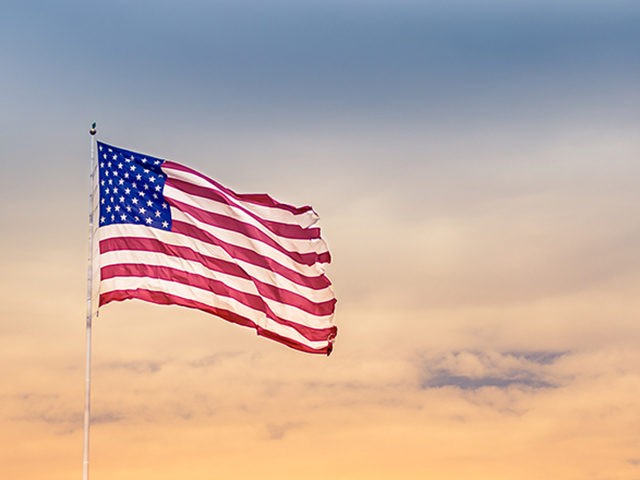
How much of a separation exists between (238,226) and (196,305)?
11.7 feet

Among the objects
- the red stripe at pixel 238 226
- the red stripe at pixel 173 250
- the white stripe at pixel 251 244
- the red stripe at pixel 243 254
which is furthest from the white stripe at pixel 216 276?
the red stripe at pixel 238 226

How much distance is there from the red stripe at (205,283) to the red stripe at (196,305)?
44cm

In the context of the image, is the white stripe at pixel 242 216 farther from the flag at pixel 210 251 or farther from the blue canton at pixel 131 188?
the blue canton at pixel 131 188

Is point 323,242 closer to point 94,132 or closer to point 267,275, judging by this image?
point 267,275

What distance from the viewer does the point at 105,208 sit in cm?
4309

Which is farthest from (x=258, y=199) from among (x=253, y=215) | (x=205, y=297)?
(x=205, y=297)

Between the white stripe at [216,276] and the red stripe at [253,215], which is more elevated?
the red stripe at [253,215]

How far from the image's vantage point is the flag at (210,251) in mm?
42750

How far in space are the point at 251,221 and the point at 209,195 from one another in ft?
5.47

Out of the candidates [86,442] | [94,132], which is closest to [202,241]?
[94,132]

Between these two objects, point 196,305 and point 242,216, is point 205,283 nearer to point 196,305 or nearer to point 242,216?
point 196,305

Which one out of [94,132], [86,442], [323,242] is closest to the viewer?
[86,442]

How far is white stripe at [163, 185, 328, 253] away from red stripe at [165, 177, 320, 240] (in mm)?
91

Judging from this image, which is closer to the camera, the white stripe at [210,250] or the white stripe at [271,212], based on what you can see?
the white stripe at [210,250]
